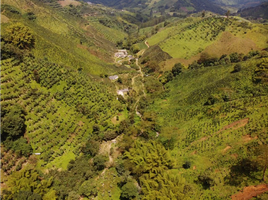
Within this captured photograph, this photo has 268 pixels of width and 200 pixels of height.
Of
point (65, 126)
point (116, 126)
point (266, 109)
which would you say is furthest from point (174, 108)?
point (65, 126)

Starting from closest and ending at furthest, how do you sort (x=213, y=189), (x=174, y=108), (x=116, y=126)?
(x=213, y=189)
(x=116, y=126)
(x=174, y=108)

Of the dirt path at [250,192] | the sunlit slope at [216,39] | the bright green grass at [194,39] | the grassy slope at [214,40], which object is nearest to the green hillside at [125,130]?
the dirt path at [250,192]

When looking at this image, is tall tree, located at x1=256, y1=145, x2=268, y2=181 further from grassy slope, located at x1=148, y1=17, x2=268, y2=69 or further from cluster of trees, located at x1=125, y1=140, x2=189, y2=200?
grassy slope, located at x1=148, y1=17, x2=268, y2=69

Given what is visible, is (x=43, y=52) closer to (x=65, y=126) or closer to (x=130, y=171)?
(x=65, y=126)

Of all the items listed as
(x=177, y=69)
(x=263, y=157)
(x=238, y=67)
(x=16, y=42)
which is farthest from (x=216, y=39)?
(x=16, y=42)


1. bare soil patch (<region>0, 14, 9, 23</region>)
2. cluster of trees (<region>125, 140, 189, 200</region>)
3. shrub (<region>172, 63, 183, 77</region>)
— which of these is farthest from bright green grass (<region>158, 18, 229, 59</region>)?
bare soil patch (<region>0, 14, 9, 23</region>)

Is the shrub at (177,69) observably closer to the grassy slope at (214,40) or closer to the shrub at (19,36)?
the grassy slope at (214,40)
